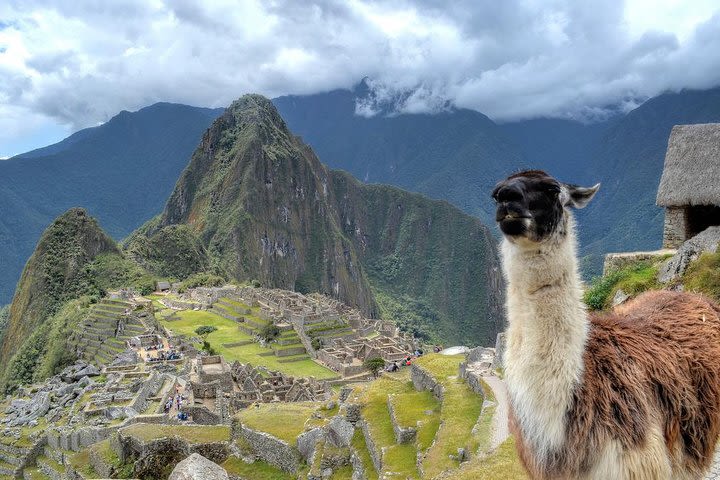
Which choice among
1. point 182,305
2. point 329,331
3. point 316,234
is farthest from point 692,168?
point 316,234

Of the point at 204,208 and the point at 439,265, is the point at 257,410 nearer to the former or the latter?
the point at 204,208

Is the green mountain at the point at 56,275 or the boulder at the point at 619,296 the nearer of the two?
the boulder at the point at 619,296

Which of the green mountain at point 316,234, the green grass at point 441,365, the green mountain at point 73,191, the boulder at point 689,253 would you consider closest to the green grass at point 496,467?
the boulder at point 689,253

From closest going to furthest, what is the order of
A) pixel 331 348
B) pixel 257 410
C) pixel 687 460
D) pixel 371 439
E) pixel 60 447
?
pixel 687 460 < pixel 371 439 < pixel 257 410 < pixel 60 447 < pixel 331 348

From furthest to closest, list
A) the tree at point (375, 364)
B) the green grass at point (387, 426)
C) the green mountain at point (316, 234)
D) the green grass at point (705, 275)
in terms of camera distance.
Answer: the green mountain at point (316, 234) < the tree at point (375, 364) < the green grass at point (387, 426) < the green grass at point (705, 275)

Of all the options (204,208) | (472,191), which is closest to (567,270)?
(204,208)

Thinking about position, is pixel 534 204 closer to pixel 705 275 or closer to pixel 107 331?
pixel 705 275

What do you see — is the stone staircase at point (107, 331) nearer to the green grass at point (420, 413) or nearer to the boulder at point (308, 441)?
the boulder at point (308, 441)
